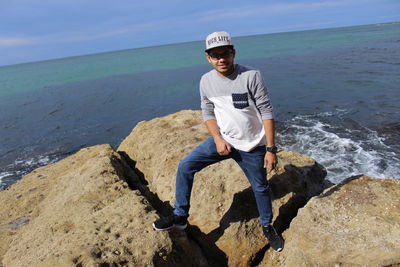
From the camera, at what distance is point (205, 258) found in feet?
13.6

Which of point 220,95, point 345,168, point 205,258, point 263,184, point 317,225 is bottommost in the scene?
point 345,168

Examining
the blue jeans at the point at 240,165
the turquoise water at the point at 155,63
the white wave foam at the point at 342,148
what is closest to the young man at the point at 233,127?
the blue jeans at the point at 240,165

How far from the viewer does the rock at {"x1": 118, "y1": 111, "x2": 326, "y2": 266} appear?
13.7 ft

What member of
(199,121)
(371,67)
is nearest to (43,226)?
(199,121)

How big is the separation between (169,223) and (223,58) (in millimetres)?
2188

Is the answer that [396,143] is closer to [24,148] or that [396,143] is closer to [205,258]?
[205,258]

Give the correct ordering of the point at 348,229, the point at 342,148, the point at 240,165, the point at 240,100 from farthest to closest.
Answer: the point at 342,148
the point at 240,165
the point at 348,229
the point at 240,100

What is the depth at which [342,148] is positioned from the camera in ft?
34.5

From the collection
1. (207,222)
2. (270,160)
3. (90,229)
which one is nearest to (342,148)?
(207,222)

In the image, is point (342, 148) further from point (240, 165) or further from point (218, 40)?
point (218, 40)

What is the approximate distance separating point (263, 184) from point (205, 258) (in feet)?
4.75

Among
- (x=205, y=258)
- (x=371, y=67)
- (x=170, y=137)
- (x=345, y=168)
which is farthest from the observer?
(x=371, y=67)

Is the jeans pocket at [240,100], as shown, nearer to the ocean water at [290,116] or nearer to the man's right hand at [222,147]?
the man's right hand at [222,147]

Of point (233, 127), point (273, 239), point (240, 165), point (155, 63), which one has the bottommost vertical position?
point (273, 239)
